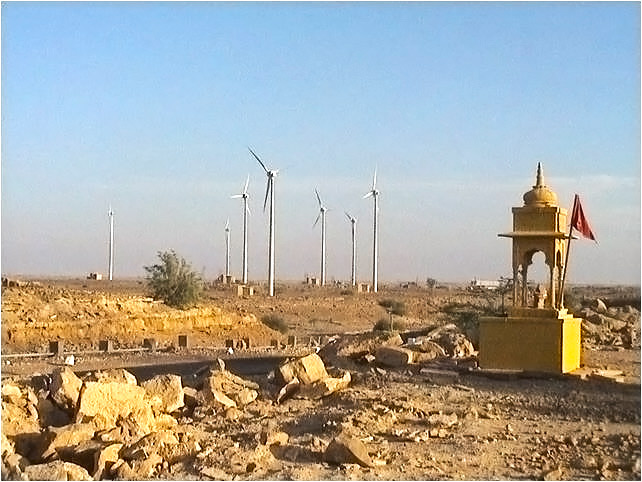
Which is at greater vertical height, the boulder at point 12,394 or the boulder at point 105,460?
the boulder at point 12,394

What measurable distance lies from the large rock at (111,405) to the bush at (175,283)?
89.3 feet

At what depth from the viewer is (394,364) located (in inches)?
673

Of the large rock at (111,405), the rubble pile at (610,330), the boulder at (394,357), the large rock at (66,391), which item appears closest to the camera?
the large rock at (111,405)

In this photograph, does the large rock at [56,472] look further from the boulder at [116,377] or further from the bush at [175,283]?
the bush at [175,283]

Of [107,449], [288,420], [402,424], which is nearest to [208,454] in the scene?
[107,449]

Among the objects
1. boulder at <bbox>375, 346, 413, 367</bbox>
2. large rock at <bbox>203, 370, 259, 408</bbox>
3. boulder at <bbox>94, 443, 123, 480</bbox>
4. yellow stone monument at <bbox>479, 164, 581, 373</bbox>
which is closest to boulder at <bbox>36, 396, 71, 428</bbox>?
boulder at <bbox>94, 443, 123, 480</bbox>

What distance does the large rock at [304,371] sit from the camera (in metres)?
15.1

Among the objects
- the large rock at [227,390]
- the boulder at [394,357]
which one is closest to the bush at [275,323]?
the boulder at [394,357]

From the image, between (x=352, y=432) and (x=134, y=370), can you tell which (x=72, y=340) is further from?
(x=352, y=432)

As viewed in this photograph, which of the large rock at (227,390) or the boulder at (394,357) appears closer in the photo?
the large rock at (227,390)

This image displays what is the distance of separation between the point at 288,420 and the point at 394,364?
448 cm

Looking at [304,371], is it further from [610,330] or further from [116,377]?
[610,330]

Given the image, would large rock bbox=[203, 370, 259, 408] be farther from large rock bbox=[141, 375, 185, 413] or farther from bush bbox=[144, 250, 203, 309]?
bush bbox=[144, 250, 203, 309]

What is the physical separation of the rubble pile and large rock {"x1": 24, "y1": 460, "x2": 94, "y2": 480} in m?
15.1
